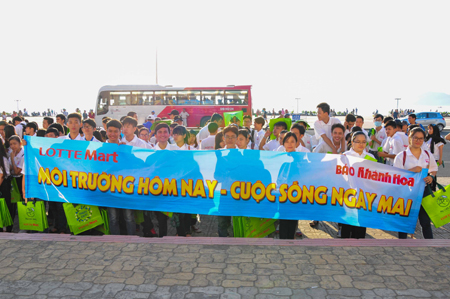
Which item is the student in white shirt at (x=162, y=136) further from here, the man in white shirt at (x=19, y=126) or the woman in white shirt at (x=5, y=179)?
the man in white shirt at (x=19, y=126)

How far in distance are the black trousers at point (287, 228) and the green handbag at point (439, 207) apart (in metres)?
1.78

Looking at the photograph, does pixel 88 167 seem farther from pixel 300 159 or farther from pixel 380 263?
pixel 380 263

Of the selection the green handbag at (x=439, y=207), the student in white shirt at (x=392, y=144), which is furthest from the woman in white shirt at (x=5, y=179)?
the student in white shirt at (x=392, y=144)

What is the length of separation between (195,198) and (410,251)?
2.85m

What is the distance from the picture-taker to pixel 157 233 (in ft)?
18.3

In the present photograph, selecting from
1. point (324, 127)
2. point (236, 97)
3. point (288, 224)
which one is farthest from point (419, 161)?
point (236, 97)

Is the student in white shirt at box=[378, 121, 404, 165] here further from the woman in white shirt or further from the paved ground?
the woman in white shirt

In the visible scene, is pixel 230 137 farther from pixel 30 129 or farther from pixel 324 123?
pixel 30 129

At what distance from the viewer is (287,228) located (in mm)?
4938

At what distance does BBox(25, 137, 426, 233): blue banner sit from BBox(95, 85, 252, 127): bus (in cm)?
1916

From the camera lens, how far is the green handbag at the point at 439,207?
15.4 ft

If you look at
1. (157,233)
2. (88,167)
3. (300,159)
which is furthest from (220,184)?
(88,167)

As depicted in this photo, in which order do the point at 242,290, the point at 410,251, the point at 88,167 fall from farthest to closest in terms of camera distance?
1. the point at 88,167
2. the point at 410,251
3. the point at 242,290

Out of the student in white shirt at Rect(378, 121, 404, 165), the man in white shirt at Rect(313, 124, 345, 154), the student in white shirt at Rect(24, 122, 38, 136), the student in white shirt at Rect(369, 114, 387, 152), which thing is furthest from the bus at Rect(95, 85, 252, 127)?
the man in white shirt at Rect(313, 124, 345, 154)
